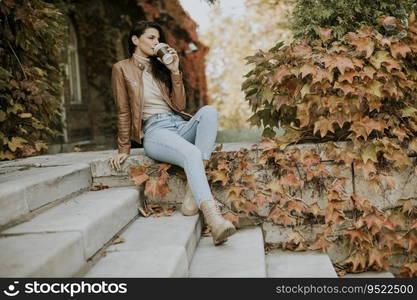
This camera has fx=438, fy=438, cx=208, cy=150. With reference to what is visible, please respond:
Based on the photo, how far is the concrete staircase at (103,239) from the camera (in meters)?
1.99

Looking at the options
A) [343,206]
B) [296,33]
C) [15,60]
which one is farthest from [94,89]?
[343,206]

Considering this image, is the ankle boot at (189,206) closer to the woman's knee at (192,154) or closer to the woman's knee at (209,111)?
the woman's knee at (192,154)

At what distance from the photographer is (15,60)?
15.0 feet

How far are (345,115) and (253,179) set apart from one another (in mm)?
787

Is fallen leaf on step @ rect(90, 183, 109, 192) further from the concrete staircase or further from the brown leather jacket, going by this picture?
the brown leather jacket

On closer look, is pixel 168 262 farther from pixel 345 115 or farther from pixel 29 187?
pixel 345 115

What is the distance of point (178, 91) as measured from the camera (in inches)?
131

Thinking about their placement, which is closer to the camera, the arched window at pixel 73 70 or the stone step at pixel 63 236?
the stone step at pixel 63 236

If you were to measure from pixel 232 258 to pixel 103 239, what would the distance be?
75 cm

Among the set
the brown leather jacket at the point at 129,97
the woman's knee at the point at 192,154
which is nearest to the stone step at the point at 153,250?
the woman's knee at the point at 192,154

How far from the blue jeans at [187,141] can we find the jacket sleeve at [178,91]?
9cm

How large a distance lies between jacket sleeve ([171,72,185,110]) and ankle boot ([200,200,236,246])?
0.94 metres

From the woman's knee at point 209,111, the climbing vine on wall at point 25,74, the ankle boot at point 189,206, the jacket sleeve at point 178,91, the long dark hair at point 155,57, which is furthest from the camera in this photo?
the climbing vine on wall at point 25,74

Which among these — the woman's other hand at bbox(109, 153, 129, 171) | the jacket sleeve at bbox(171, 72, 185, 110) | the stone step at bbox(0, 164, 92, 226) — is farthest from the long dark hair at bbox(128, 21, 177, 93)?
the stone step at bbox(0, 164, 92, 226)
